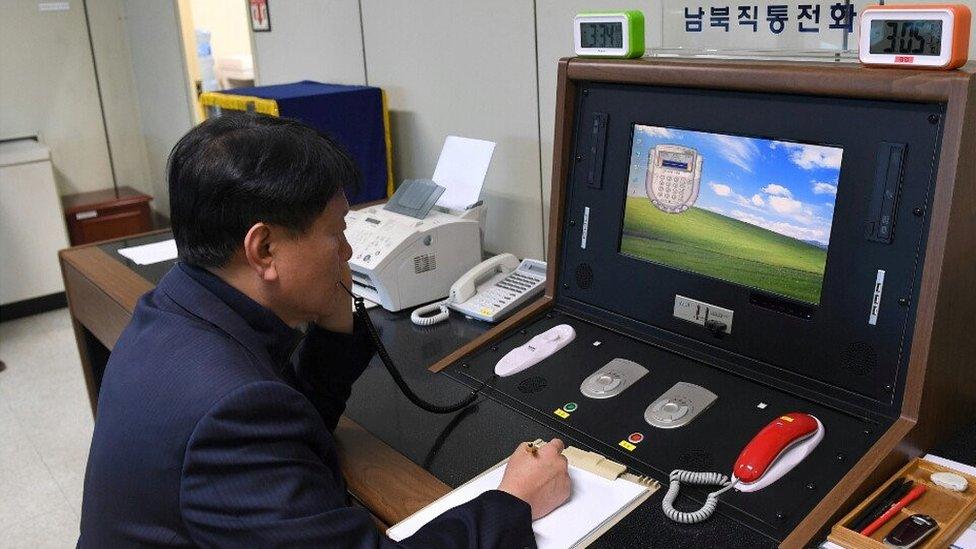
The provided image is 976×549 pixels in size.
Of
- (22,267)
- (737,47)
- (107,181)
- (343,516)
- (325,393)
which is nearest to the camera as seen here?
(343,516)

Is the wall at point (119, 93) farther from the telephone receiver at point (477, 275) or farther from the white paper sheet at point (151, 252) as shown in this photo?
the telephone receiver at point (477, 275)

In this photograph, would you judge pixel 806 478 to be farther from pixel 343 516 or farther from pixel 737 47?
pixel 737 47

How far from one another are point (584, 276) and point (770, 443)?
534mm

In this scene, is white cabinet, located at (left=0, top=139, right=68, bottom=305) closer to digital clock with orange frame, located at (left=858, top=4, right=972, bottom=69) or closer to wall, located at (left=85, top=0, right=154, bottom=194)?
wall, located at (left=85, top=0, right=154, bottom=194)

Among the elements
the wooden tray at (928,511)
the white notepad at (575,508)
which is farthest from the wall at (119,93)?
the wooden tray at (928,511)

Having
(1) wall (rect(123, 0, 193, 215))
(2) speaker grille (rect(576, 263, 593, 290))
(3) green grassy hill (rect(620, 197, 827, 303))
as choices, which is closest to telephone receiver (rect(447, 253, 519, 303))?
(2) speaker grille (rect(576, 263, 593, 290))

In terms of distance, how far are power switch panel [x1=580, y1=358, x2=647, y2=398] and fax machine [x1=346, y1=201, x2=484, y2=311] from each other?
0.58 metres

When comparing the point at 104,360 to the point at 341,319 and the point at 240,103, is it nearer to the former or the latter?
the point at 240,103

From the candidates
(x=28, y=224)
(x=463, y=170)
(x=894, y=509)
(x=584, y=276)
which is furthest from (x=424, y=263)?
(x=28, y=224)

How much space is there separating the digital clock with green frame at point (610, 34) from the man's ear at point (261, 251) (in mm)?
679

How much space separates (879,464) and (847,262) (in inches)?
11.0

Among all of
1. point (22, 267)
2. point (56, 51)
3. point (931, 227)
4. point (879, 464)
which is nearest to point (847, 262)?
point (931, 227)

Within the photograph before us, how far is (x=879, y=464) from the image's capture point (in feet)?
3.30

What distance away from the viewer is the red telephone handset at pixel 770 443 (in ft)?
3.35
